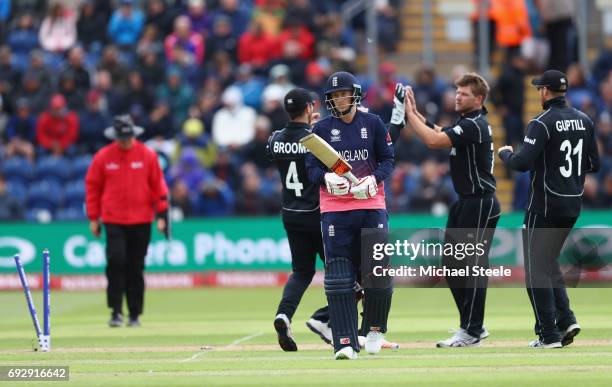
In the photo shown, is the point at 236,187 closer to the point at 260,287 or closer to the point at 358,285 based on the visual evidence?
the point at 260,287

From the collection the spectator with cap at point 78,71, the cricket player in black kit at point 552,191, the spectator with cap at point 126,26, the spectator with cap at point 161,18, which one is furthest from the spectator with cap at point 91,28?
the cricket player in black kit at point 552,191

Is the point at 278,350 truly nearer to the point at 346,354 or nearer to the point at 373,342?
the point at 373,342

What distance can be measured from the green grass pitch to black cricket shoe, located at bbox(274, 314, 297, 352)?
138 millimetres

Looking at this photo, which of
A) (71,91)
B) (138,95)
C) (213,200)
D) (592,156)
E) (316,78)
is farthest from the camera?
(71,91)

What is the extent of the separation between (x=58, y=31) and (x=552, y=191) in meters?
20.9

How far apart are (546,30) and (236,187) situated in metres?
7.30

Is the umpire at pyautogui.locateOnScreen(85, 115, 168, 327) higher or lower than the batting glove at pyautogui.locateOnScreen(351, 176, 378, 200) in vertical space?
lower

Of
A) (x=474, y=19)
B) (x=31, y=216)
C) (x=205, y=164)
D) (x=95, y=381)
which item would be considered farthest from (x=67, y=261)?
(x=95, y=381)

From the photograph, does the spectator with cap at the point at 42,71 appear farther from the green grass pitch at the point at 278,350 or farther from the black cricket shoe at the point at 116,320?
the black cricket shoe at the point at 116,320

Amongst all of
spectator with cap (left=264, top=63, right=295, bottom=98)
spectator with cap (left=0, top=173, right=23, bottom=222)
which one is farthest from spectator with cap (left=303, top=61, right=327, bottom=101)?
spectator with cap (left=0, top=173, right=23, bottom=222)

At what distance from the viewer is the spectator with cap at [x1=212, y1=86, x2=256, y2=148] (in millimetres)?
29266

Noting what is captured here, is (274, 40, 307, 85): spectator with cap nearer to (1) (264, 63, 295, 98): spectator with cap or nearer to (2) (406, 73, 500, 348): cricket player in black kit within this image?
(1) (264, 63, 295, 98): spectator with cap

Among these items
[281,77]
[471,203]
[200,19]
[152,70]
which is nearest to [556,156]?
[471,203]

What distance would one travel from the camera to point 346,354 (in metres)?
12.6
